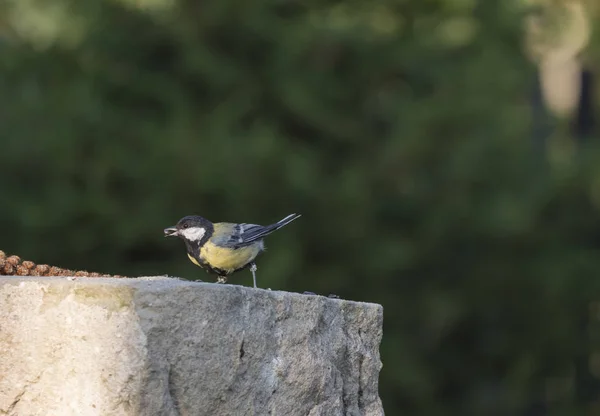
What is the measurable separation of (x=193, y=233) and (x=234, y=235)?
15 centimetres

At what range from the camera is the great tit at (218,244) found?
3.61 metres

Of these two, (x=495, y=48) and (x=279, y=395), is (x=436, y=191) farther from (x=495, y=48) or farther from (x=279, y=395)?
(x=279, y=395)

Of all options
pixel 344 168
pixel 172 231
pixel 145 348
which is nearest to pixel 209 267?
pixel 172 231

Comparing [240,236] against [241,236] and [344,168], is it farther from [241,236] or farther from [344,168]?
[344,168]

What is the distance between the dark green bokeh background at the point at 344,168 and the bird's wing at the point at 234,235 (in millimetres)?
3744

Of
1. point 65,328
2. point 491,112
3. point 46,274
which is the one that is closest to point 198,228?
point 46,274

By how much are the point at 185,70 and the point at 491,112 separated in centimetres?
270

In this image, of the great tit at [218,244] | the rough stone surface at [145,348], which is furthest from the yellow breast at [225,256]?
the rough stone surface at [145,348]

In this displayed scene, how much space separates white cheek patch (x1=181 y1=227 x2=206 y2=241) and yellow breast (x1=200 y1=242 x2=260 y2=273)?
57mm

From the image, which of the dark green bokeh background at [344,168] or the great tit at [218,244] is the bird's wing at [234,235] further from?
the dark green bokeh background at [344,168]

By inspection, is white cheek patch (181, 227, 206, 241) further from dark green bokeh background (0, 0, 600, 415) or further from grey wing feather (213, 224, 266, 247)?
dark green bokeh background (0, 0, 600, 415)

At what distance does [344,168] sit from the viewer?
8539mm

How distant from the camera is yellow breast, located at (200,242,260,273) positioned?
359cm

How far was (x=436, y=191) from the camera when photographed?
873cm
